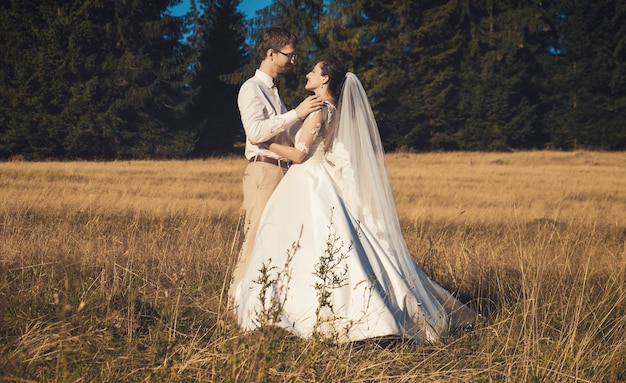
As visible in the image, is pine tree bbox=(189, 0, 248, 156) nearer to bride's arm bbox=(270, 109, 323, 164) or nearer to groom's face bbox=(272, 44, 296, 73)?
groom's face bbox=(272, 44, 296, 73)

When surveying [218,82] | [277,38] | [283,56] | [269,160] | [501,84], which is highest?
[501,84]

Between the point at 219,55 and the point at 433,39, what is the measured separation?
43.3 feet

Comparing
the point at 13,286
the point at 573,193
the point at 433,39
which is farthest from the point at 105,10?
the point at 13,286

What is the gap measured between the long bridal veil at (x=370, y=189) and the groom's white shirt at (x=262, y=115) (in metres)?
0.38

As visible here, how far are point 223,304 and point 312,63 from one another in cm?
3102

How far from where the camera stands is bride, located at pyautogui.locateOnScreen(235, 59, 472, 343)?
3.79m

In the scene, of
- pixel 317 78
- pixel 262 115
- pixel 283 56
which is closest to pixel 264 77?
pixel 283 56

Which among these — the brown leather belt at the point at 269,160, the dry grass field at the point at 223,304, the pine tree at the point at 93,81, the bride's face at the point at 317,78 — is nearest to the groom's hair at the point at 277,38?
the bride's face at the point at 317,78

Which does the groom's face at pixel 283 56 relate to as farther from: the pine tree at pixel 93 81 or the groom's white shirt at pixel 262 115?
the pine tree at pixel 93 81

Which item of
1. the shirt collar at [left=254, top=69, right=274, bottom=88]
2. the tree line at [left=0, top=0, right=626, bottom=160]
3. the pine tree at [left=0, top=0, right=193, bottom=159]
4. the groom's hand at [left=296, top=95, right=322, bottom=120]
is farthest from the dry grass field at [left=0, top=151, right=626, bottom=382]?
the tree line at [left=0, top=0, right=626, bottom=160]

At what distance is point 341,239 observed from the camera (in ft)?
12.9

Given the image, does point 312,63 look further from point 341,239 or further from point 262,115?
point 341,239

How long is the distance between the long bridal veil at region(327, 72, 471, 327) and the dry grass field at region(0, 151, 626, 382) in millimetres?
294

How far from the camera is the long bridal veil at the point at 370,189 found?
4.11 meters
